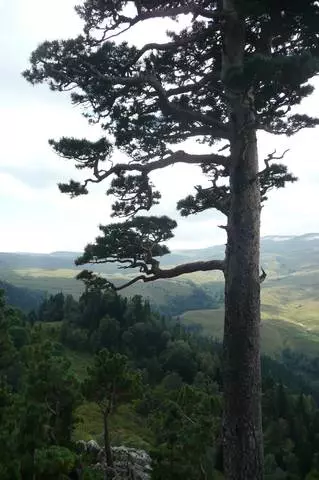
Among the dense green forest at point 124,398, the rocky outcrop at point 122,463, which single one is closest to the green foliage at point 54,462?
the dense green forest at point 124,398

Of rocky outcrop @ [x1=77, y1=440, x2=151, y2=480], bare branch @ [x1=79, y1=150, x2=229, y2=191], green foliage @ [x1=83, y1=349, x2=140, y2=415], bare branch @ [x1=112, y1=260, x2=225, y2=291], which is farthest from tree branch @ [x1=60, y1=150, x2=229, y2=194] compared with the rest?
green foliage @ [x1=83, y1=349, x2=140, y2=415]

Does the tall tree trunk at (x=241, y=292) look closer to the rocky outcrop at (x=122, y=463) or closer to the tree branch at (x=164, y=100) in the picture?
the tree branch at (x=164, y=100)

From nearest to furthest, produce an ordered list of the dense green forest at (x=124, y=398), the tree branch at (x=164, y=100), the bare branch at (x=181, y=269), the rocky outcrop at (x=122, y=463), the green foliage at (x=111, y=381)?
the tree branch at (x=164, y=100) < the bare branch at (x=181, y=269) < the dense green forest at (x=124, y=398) < the rocky outcrop at (x=122, y=463) < the green foliage at (x=111, y=381)

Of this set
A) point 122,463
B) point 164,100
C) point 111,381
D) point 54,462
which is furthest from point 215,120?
point 122,463

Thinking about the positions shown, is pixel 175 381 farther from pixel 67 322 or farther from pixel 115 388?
pixel 115 388

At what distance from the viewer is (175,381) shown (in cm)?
10231

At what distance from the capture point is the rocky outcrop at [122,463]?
31.7 m

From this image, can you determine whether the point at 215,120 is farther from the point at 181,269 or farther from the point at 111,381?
the point at 111,381

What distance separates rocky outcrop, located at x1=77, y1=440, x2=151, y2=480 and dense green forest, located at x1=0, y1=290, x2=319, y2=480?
172 centimetres

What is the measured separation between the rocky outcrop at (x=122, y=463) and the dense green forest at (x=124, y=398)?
172cm

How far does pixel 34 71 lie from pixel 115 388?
29.8m

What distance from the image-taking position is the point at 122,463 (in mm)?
38250

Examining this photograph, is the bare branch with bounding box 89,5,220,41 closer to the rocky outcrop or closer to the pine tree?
the pine tree

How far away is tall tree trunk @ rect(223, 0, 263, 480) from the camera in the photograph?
9570 millimetres
